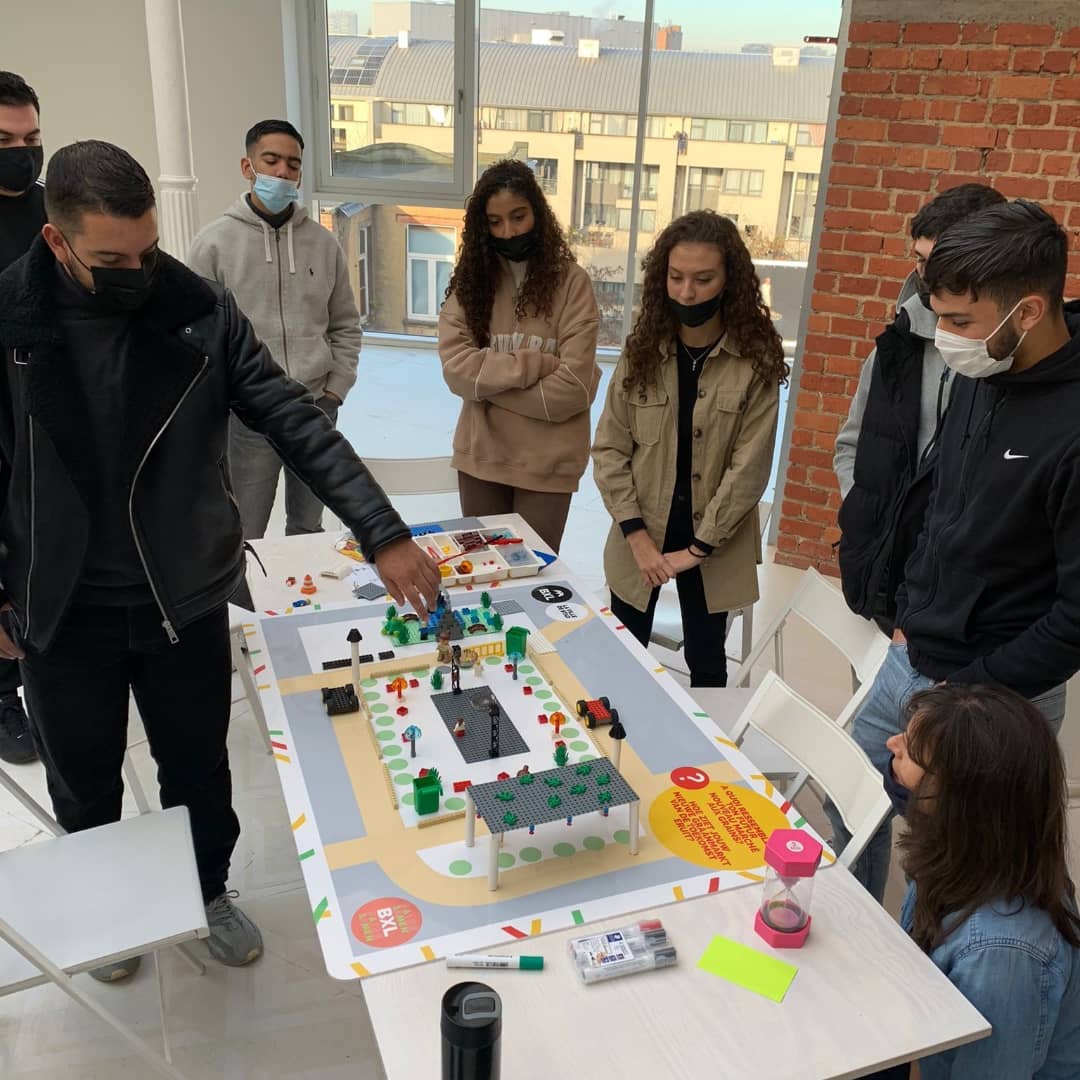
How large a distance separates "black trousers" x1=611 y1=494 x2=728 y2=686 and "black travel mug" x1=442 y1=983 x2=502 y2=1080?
67.9 inches

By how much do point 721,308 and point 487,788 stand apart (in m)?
1.58

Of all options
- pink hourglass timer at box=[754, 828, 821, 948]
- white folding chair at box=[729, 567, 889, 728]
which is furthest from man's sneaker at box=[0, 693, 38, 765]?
pink hourglass timer at box=[754, 828, 821, 948]

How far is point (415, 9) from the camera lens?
5.12 metres

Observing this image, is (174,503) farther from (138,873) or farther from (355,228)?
(355,228)

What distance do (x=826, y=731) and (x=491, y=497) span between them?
162cm

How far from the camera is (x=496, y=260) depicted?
3.06 meters

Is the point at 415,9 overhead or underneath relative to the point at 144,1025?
overhead

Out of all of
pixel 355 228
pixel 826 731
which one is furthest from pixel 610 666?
pixel 355 228

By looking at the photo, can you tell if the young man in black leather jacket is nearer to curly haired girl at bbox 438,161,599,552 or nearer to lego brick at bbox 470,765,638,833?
lego brick at bbox 470,765,638,833

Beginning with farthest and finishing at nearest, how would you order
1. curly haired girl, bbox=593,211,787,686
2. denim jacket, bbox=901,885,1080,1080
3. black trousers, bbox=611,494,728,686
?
1. black trousers, bbox=611,494,728,686
2. curly haired girl, bbox=593,211,787,686
3. denim jacket, bbox=901,885,1080,1080

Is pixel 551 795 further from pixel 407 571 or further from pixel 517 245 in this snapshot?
pixel 517 245

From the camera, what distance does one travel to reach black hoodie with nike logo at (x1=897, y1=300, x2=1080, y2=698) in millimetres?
1726

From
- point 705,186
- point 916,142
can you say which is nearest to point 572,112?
point 705,186

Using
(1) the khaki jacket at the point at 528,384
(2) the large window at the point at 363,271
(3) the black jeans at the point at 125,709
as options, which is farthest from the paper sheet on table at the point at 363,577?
(2) the large window at the point at 363,271
